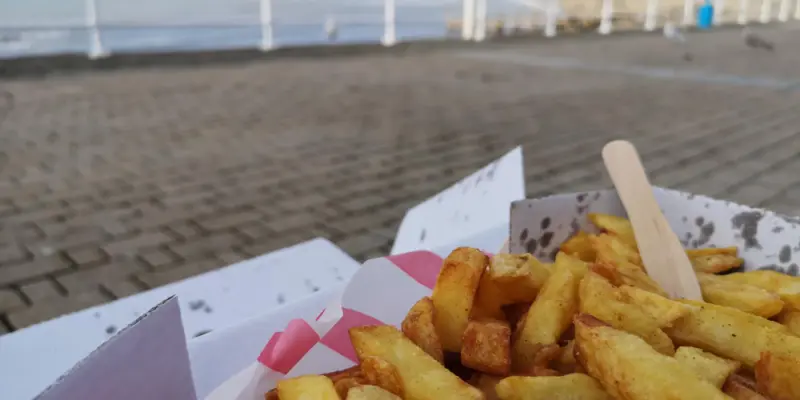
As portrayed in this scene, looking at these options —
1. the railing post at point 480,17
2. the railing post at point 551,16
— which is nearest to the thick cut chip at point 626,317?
the railing post at point 480,17

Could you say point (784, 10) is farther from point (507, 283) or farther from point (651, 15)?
point (507, 283)

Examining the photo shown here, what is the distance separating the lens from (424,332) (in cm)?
99

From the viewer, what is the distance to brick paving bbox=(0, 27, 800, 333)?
2984 mm

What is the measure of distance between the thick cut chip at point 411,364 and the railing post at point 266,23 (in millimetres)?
9838

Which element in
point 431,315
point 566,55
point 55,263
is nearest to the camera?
point 431,315

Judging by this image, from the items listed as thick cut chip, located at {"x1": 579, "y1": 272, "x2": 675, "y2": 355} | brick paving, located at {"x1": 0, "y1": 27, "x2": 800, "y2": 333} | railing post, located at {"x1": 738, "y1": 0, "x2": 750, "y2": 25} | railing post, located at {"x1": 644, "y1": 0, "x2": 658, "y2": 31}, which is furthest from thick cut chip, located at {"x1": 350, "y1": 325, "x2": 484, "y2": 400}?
railing post, located at {"x1": 738, "y1": 0, "x2": 750, "y2": 25}

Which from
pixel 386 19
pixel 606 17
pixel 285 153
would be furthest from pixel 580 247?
pixel 606 17

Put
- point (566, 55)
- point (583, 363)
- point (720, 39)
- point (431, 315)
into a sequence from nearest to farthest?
point (583, 363)
point (431, 315)
point (566, 55)
point (720, 39)

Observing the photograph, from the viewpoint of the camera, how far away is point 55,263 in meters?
2.79

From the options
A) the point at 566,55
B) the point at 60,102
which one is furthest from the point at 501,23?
the point at 60,102

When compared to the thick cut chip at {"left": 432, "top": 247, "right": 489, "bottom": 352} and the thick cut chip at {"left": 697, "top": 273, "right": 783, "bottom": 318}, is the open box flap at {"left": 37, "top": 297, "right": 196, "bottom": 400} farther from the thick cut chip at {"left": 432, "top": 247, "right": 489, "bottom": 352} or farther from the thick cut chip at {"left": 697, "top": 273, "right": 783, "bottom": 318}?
the thick cut chip at {"left": 697, "top": 273, "right": 783, "bottom": 318}

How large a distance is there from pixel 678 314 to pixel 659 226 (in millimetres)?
321

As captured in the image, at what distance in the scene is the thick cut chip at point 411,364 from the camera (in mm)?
866

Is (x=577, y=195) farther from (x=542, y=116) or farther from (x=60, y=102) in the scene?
(x=60, y=102)
